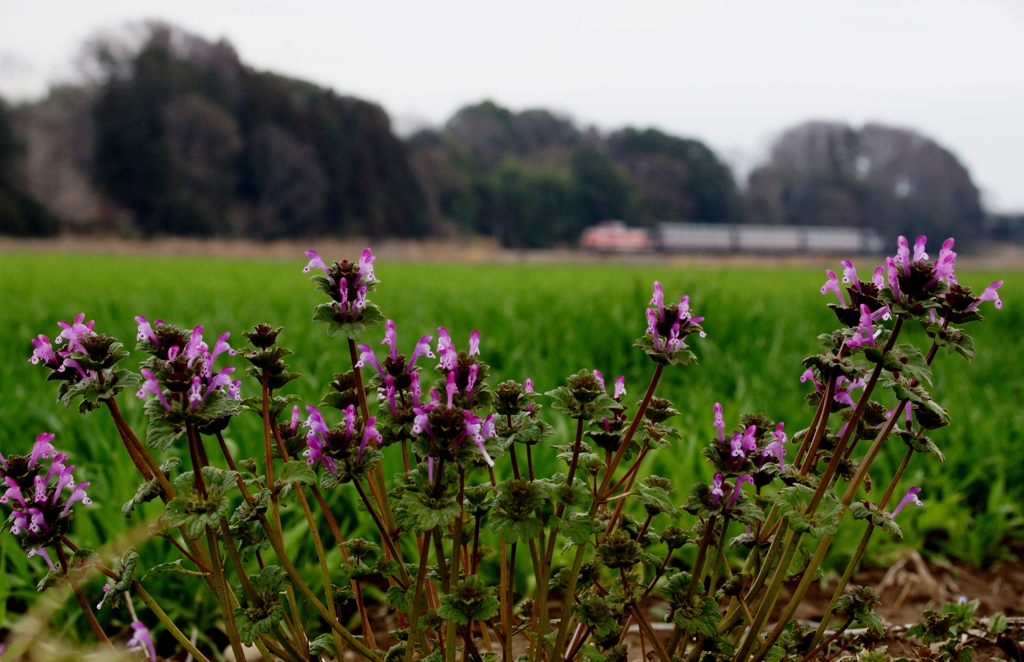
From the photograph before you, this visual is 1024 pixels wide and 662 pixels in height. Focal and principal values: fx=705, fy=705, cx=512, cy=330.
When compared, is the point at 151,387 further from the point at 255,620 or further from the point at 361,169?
the point at 361,169

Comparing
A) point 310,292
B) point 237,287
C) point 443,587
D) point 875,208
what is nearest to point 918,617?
point 443,587

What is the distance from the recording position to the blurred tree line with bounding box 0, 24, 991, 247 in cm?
3597

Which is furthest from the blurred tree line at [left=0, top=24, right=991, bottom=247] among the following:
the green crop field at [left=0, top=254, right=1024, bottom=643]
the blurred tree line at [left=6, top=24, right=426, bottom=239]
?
the green crop field at [left=0, top=254, right=1024, bottom=643]

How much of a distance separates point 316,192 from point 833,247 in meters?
36.4

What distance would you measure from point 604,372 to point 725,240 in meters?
47.8

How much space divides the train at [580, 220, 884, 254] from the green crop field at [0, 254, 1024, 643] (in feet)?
131

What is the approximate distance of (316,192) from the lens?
40781 mm

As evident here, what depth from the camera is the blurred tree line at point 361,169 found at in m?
36.0

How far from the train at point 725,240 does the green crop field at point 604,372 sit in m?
40.1

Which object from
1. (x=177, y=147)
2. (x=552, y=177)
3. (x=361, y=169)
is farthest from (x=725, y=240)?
(x=177, y=147)

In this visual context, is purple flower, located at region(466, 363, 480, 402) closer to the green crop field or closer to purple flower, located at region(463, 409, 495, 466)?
purple flower, located at region(463, 409, 495, 466)

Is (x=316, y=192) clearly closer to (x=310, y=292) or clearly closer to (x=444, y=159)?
(x=444, y=159)

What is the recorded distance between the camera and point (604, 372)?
160 inches

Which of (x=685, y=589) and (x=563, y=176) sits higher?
(x=563, y=176)
